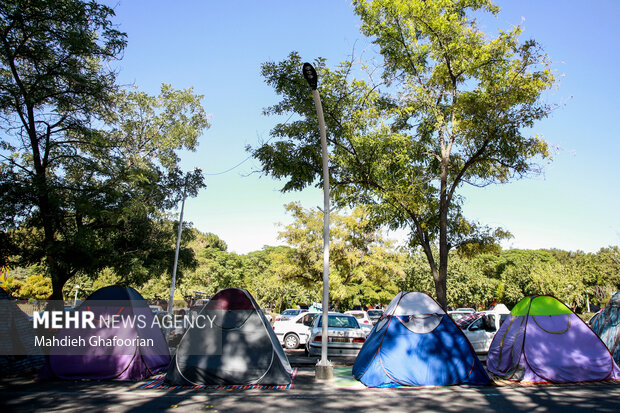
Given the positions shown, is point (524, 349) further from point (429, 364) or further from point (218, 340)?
point (218, 340)

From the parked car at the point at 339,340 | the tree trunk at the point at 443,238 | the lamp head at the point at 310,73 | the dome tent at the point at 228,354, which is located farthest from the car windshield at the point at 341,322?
the lamp head at the point at 310,73

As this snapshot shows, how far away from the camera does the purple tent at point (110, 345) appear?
8633 millimetres

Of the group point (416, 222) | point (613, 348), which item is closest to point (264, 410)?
point (416, 222)

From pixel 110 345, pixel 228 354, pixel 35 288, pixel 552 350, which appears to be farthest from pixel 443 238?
pixel 35 288

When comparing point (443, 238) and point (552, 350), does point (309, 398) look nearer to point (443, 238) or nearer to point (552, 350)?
point (552, 350)

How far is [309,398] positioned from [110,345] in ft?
16.4

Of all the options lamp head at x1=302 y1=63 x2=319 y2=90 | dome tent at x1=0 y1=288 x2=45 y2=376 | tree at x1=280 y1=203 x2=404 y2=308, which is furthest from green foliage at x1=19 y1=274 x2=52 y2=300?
lamp head at x1=302 y1=63 x2=319 y2=90

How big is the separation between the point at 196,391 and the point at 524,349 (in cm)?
743

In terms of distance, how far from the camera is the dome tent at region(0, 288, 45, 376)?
8.92m

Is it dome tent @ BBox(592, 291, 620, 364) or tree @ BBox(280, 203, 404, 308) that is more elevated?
tree @ BBox(280, 203, 404, 308)

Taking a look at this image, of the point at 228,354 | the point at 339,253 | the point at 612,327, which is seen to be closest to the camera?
the point at 228,354

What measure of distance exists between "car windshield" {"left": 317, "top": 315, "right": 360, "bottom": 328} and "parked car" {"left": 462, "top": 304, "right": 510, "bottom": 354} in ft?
13.2

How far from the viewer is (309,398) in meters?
7.17

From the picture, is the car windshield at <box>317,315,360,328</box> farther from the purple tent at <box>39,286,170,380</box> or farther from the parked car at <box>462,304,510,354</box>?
the purple tent at <box>39,286,170,380</box>
